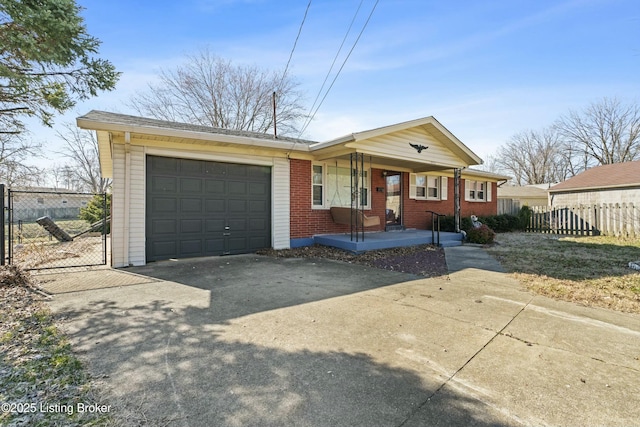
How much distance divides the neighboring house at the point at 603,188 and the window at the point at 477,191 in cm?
680

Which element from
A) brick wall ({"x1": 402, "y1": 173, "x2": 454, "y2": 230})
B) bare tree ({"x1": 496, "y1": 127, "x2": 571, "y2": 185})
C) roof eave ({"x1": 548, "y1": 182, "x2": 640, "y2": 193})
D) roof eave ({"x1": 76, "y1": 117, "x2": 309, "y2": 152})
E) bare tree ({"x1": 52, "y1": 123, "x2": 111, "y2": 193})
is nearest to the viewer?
roof eave ({"x1": 76, "y1": 117, "x2": 309, "y2": 152})

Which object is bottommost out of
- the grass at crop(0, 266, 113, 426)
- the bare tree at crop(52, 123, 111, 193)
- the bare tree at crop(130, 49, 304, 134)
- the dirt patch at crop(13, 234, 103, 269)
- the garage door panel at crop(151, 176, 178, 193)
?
the grass at crop(0, 266, 113, 426)

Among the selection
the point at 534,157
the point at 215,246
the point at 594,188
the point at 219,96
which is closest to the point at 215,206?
the point at 215,246

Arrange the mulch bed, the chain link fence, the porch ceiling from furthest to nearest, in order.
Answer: the porch ceiling
the mulch bed
the chain link fence

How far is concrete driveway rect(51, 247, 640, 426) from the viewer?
199 centimetres

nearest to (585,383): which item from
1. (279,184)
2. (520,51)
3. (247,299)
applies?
(247,299)

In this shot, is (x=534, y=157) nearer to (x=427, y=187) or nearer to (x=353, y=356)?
(x=427, y=187)

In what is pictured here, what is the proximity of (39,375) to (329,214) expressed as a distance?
796 centimetres

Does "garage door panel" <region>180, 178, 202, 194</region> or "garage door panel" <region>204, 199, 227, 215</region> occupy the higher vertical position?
"garage door panel" <region>180, 178, 202, 194</region>

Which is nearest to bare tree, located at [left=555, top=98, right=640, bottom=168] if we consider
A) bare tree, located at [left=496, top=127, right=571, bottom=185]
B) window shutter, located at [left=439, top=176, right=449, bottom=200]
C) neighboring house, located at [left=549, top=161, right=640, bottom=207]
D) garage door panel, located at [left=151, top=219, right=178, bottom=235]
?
bare tree, located at [left=496, top=127, right=571, bottom=185]

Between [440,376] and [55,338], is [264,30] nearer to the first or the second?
[55,338]

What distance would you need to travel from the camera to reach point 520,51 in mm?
8438

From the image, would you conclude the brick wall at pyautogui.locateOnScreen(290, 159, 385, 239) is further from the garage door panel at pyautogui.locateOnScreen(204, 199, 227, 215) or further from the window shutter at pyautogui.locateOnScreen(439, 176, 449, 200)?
the window shutter at pyautogui.locateOnScreen(439, 176, 449, 200)

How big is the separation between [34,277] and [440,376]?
7059 millimetres
